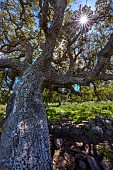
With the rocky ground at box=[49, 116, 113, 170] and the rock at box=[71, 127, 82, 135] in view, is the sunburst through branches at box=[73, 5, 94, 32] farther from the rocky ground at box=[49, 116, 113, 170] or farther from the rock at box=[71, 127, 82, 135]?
the rock at box=[71, 127, 82, 135]

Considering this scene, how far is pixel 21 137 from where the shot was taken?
378 cm

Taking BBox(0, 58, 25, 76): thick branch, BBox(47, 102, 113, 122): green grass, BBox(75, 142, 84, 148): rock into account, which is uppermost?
BBox(0, 58, 25, 76): thick branch

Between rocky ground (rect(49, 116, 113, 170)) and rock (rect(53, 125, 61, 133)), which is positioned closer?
rocky ground (rect(49, 116, 113, 170))

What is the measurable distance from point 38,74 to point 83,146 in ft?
10.2

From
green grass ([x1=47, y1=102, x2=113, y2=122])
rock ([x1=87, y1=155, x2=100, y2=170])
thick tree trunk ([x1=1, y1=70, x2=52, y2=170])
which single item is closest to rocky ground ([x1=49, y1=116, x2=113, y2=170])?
rock ([x1=87, y1=155, x2=100, y2=170])

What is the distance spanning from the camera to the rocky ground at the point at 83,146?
14.1 feet

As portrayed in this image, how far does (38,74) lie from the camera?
5648 mm

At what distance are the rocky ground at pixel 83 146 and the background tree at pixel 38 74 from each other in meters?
1.04

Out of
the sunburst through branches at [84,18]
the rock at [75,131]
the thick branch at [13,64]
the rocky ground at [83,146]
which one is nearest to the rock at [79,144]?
the rocky ground at [83,146]

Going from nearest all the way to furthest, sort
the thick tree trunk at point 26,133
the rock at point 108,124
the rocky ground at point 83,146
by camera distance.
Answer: the thick tree trunk at point 26,133
the rocky ground at point 83,146
the rock at point 108,124

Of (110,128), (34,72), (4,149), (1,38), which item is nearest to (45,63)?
(34,72)

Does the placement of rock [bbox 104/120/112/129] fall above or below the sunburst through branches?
below

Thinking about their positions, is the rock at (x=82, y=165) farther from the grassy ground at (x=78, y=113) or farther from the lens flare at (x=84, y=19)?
the lens flare at (x=84, y=19)

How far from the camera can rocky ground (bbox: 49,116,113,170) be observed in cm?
429
